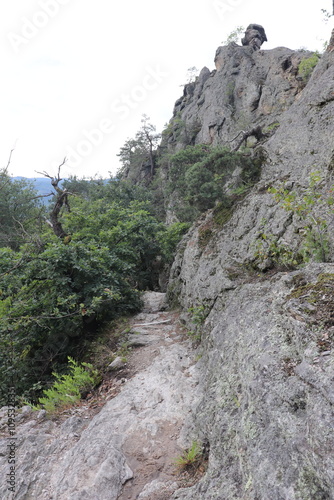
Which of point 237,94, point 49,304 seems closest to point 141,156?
point 237,94

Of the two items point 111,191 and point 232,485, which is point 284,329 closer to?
point 232,485

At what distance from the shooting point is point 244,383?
3080 millimetres

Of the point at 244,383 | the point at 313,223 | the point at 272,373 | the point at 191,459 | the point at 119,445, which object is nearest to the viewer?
the point at 272,373

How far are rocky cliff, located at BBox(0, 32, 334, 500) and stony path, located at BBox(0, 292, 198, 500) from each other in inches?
0.7

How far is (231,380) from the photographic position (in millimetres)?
3471

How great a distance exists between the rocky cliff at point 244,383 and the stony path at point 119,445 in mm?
18

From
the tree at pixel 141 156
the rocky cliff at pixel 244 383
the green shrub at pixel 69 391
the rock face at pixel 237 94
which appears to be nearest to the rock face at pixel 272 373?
the rocky cliff at pixel 244 383

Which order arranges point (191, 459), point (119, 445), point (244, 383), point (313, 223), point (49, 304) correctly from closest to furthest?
point (244, 383) < point (191, 459) < point (119, 445) < point (313, 223) < point (49, 304)

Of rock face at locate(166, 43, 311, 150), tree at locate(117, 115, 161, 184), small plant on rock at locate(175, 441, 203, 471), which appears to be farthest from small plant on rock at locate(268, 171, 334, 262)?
tree at locate(117, 115, 161, 184)

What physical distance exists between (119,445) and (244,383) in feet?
7.53

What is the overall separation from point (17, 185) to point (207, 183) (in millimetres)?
18285

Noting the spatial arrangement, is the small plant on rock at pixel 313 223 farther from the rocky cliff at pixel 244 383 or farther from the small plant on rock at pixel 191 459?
the small plant on rock at pixel 191 459

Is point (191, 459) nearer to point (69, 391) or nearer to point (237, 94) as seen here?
point (69, 391)

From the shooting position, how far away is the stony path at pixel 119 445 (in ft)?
10.9
